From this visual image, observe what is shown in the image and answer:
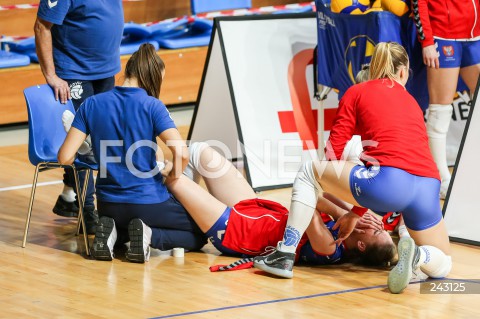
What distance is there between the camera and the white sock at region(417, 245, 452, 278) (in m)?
4.84

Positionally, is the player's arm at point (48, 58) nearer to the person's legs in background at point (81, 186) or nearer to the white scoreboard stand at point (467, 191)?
the person's legs in background at point (81, 186)

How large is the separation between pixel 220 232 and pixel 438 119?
1883 mm

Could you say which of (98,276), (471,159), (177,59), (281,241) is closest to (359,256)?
(281,241)

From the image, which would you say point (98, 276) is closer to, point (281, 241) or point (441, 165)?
point (281, 241)

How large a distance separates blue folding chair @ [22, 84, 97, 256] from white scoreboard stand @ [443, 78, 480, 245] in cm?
197

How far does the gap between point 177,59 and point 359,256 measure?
16.2 ft

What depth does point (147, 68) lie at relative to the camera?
533cm

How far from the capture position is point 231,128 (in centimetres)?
729

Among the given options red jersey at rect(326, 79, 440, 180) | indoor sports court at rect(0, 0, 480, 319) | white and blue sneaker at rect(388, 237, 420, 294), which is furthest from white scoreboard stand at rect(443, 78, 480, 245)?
white and blue sneaker at rect(388, 237, 420, 294)

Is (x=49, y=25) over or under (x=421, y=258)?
over

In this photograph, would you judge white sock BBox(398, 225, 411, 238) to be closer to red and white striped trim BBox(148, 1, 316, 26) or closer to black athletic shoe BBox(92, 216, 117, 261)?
black athletic shoe BBox(92, 216, 117, 261)

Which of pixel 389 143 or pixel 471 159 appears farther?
pixel 471 159

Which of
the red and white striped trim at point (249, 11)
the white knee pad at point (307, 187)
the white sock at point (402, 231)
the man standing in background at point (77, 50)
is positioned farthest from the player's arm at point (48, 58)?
the red and white striped trim at point (249, 11)

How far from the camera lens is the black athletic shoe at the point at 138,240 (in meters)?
5.20
